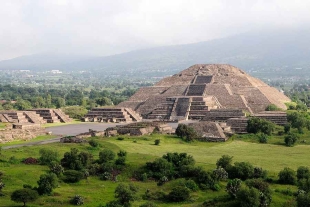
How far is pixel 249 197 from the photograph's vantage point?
27.6 m

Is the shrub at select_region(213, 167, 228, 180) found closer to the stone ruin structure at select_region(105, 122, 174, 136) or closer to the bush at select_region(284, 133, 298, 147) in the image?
the bush at select_region(284, 133, 298, 147)

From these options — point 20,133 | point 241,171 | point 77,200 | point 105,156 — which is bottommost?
point 77,200

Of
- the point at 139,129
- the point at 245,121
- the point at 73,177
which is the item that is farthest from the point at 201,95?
the point at 73,177

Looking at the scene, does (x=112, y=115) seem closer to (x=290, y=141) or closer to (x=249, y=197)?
(x=290, y=141)

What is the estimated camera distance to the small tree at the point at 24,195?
28.7 meters

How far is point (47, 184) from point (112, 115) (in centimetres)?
4699

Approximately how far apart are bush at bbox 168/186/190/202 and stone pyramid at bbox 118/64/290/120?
4340cm

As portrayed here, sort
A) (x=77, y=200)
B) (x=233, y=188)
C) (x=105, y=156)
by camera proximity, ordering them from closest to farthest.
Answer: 1. (x=77, y=200)
2. (x=233, y=188)
3. (x=105, y=156)

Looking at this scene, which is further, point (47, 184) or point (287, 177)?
point (287, 177)

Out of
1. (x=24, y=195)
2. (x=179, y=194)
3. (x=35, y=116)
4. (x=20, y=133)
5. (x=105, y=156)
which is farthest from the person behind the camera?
(x=35, y=116)

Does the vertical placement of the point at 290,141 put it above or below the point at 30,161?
below

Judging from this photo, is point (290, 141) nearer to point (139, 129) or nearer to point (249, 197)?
point (139, 129)

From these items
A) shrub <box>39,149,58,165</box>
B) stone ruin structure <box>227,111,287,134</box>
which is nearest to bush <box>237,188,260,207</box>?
shrub <box>39,149,58,165</box>

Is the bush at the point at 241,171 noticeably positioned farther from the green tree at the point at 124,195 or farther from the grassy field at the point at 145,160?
the green tree at the point at 124,195
